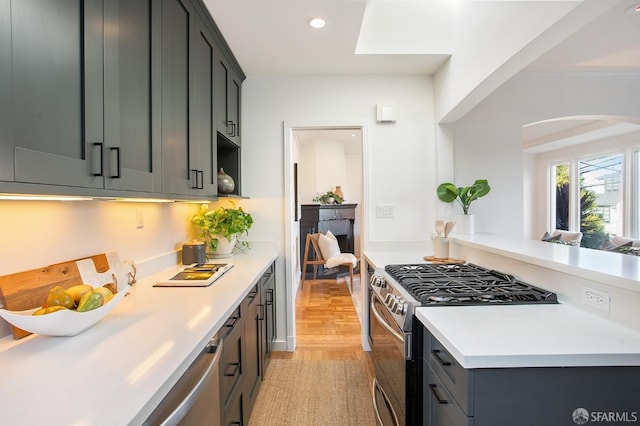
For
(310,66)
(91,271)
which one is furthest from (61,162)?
(310,66)

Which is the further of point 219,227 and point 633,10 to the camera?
point 219,227

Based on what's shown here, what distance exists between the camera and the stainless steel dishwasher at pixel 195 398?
29.9 inches

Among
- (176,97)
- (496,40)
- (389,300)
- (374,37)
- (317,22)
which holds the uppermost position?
(374,37)

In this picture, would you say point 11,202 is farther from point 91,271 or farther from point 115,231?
point 115,231

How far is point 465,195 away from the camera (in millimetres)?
2570

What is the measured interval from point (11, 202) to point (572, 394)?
6.10 feet

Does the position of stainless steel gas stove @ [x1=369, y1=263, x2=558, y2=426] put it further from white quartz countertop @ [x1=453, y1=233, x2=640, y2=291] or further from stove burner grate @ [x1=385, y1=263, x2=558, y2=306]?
white quartz countertop @ [x1=453, y1=233, x2=640, y2=291]

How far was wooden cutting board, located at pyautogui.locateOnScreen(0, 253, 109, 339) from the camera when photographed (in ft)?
3.21

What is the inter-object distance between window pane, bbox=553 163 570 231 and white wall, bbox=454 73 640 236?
4.54 metres

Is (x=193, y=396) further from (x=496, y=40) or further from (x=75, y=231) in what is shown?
(x=496, y=40)

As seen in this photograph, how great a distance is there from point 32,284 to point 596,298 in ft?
6.68

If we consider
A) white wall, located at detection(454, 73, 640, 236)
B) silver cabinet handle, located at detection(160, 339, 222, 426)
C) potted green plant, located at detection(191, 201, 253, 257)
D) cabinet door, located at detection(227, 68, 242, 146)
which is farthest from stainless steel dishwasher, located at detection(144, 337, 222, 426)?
white wall, located at detection(454, 73, 640, 236)

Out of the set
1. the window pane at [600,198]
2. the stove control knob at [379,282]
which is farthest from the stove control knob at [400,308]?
the window pane at [600,198]

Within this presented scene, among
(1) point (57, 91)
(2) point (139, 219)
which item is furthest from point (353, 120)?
(1) point (57, 91)
